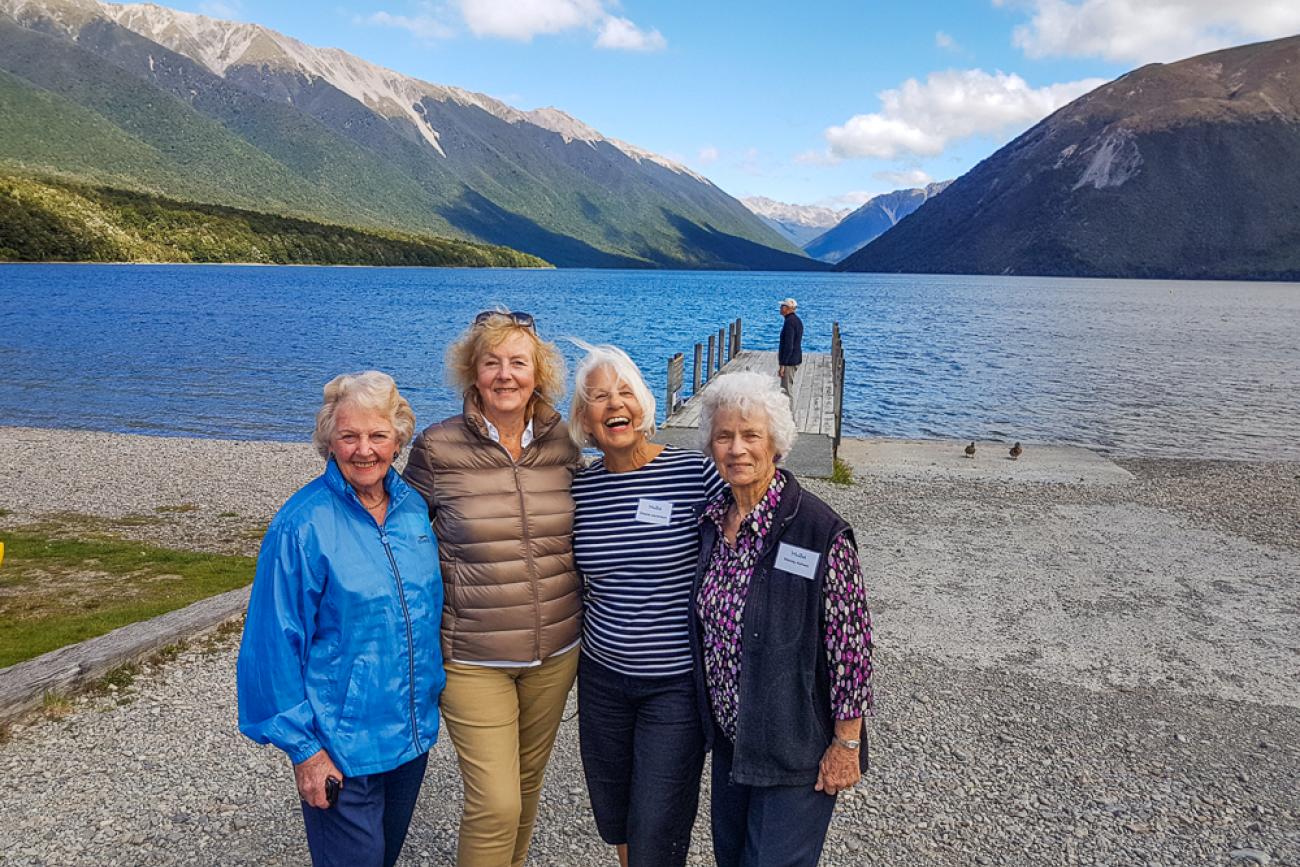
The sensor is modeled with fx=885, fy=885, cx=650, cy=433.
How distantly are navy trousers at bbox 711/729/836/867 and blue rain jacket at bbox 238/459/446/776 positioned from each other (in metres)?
0.97

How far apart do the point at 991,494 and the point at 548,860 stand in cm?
1055

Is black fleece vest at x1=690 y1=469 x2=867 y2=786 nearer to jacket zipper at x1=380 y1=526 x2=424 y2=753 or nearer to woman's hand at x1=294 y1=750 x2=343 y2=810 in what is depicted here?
jacket zipper at x1=380 y1=526 x2=424 y2=753

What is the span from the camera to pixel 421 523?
279 cm

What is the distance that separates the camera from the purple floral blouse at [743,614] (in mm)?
2600

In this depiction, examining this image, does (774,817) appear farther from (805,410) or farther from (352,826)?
(805,410)

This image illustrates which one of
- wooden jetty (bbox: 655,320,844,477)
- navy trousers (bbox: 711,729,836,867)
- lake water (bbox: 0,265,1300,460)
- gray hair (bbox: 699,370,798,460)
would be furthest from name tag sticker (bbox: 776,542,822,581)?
wooden jetty (bbox: 655,320,844,477)

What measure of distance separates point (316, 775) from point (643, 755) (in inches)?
40.2

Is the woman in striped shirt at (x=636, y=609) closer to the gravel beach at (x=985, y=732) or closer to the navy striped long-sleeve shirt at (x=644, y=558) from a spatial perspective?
the navy striped long-sleeve shirt at (x=644, y=558)

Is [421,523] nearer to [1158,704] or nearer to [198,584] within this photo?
[1158,704]

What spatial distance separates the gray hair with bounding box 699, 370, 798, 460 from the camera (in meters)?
2.82

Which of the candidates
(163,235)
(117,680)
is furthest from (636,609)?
(163,235)

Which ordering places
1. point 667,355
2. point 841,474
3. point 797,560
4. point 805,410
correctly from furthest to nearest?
1. point 667,355
2. point 805,410
3. point 841,474
4. point 797,560

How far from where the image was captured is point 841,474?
45.8 feet

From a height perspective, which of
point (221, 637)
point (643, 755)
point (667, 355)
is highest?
point (643, 755)
